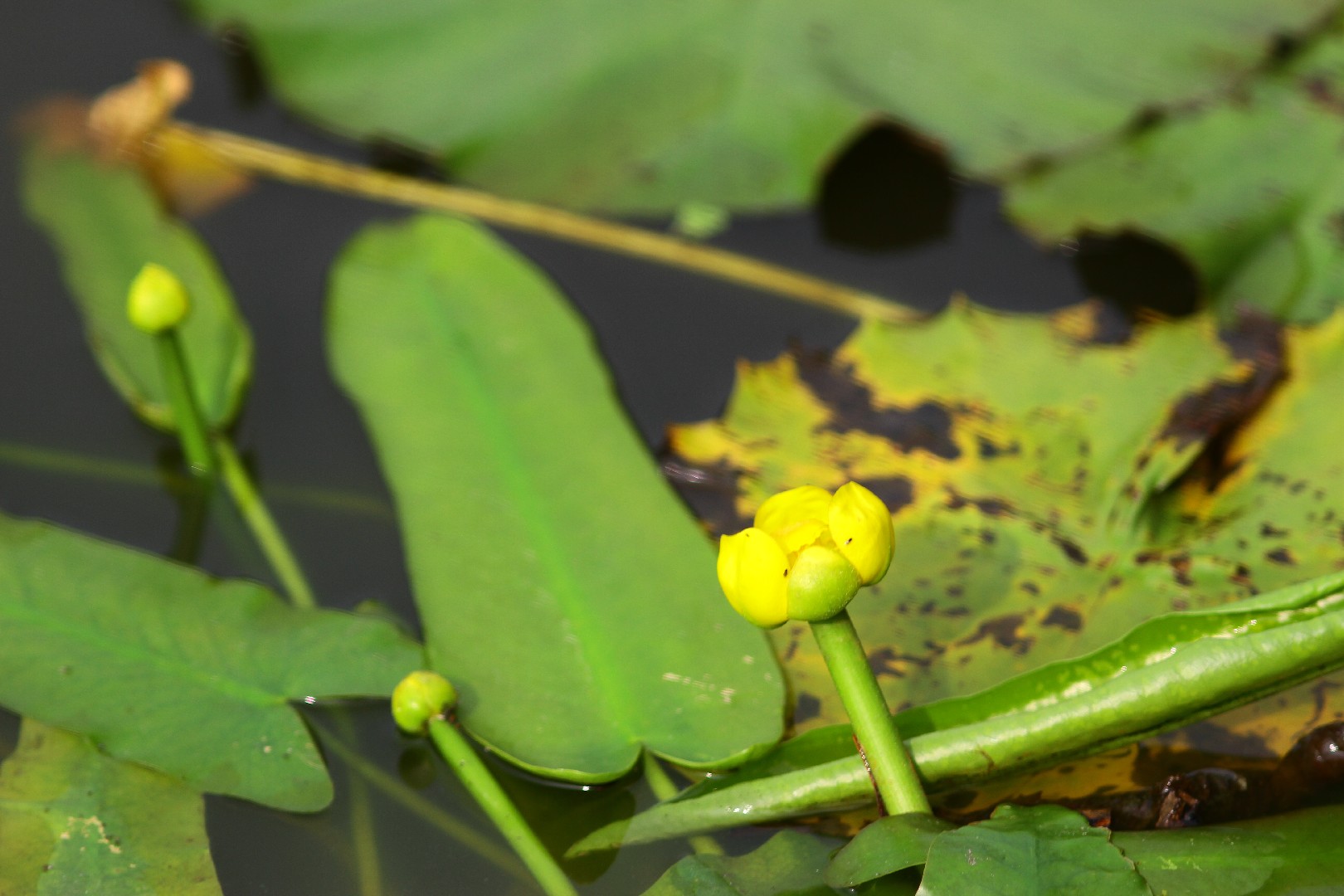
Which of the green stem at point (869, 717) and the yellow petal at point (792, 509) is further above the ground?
the yellow petal at point (792, 509)

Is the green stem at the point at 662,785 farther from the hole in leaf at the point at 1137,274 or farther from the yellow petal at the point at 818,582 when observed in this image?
the hole in leaf at the point at 1137,274

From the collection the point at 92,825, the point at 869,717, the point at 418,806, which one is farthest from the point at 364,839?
the point at 869,717

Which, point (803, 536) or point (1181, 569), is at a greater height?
point (803, 536)

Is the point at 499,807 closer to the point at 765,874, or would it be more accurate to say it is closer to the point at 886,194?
the point at 765,874

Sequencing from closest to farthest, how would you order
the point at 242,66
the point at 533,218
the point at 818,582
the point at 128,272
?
the point at 818,582 < the point at 128,272 < the point at 533,218 < the point at 242,66

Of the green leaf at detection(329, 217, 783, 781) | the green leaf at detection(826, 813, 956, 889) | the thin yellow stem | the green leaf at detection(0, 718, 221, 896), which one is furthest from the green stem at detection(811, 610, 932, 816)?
the thin yellow stem

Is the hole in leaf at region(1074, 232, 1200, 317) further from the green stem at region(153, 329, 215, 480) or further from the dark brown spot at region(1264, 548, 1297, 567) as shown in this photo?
the green stem at region(153, 329, 215, 480)

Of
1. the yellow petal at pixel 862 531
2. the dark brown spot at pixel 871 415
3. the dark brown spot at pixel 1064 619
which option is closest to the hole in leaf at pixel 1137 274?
the dark brown spot at pixel 871 415
